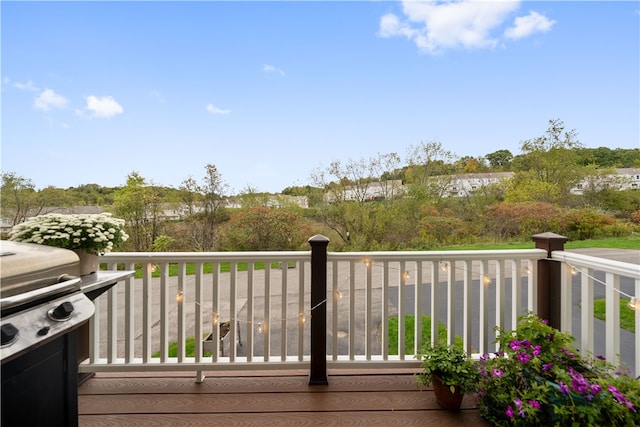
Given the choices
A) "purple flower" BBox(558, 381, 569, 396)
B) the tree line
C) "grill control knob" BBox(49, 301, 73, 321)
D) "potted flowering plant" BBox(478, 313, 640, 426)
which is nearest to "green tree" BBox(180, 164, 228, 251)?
the tree line

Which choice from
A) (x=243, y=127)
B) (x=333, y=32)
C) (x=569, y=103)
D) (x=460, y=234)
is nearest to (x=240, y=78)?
(x=243, y=127)

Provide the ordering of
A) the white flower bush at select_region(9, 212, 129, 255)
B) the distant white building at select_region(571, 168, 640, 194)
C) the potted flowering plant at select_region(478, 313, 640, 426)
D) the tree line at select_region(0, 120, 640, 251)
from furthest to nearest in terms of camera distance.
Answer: the tree line at select_region(0, 120, 640, 251) → the distant white building at select_region(571, 168, 640, 194) → the white flower bush at select_region(9, 212, 129, 255) → the potted flowering plant at select_region(478, 313, 640, 426)

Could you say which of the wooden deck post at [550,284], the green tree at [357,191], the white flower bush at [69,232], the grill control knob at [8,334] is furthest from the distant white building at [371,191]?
the grill control knob at [8,334]

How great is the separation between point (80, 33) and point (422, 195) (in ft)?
13.7

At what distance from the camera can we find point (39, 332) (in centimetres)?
90

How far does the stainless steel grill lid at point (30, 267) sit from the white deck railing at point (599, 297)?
9.08 feet

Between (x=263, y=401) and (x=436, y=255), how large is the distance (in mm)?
1544

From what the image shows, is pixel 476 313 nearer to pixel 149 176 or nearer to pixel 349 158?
pixel 349 158

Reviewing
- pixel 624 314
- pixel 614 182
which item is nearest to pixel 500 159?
pixel 614 182

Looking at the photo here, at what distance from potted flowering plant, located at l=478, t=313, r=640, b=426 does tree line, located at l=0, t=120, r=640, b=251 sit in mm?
1916

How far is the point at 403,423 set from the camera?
5.59 feet

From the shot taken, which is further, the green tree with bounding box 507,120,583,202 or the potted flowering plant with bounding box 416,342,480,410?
the green tree with bounding box 507,120,583,202

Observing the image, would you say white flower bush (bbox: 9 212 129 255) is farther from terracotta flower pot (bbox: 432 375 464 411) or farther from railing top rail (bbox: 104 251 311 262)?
terracotta flower pot (bbox: 432 375 464 411)

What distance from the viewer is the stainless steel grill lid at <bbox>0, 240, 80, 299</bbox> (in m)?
0.92
